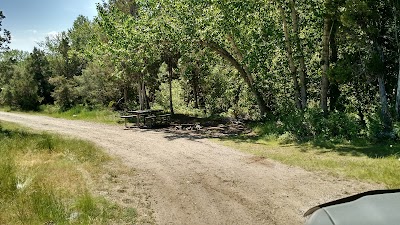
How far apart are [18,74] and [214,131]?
2382cm

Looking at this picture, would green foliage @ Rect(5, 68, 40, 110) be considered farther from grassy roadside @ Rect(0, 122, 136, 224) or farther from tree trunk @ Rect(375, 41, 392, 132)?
tree trunk @ Rect(375, 41, 392, 132)

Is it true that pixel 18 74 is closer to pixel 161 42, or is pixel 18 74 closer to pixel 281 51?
pixel 161 42

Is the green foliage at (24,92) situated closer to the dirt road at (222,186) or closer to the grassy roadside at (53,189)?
the grassy roadside at (53,189)

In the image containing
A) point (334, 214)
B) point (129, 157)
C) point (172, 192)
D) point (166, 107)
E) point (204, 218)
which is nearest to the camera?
point (334, 214)

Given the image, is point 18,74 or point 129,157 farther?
point 18,74

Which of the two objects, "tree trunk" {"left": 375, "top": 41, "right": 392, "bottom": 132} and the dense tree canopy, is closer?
"tree trunk" {"left": 375, "top": 41, "right": 392, "bottom": 132}

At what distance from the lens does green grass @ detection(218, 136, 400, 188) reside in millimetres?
8531

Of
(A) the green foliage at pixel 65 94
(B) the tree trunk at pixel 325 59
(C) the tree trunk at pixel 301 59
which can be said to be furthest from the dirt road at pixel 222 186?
(A) the green foliage at pixel 65 94

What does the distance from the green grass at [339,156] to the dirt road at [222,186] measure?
0.52 meters

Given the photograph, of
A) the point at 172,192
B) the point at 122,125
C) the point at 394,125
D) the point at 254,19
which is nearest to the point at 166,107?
the point at 122,125

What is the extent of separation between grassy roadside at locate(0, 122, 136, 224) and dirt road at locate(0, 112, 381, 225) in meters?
0.82

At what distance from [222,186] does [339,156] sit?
4707 millimetres

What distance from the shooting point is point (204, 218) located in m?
6.15

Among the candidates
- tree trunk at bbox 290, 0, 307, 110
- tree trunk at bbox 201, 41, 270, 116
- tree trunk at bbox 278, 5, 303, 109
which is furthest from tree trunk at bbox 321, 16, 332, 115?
tree trunk at bbox 201, 41, 270, 116
